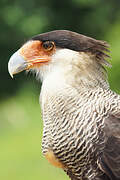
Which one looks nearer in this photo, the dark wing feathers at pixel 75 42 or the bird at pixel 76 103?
the bird at pixel 76 103

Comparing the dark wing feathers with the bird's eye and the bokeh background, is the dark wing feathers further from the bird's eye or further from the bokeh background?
the bokeh background

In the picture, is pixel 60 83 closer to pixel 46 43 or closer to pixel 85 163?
pixel 46 43

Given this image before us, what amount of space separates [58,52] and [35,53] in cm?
20

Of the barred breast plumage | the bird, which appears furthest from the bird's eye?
the barred breast plumage

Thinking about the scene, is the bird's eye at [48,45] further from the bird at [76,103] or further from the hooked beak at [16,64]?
the hooked beak at [16,64]

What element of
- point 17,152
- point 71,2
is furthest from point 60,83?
point 71,2

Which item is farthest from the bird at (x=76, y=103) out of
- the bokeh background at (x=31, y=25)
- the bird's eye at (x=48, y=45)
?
the bokeh background at (x=31, y=25)

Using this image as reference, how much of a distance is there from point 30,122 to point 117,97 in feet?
20.2

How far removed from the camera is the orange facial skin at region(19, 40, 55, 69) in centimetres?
387

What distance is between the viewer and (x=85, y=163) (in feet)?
12.1

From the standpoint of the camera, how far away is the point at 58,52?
3.81m

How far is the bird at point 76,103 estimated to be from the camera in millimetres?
3635

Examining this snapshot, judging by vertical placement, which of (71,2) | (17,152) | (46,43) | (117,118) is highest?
(71,2)

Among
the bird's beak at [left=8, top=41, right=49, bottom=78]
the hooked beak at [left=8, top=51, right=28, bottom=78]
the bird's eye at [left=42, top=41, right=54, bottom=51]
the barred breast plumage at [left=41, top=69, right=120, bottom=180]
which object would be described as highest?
the bird's eye at [left=42, top=41, right=54, bottom=51]
